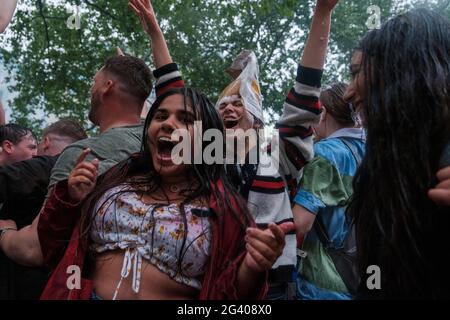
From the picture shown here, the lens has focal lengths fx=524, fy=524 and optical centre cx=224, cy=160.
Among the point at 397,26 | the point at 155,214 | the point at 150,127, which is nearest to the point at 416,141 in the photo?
the point at 397,26

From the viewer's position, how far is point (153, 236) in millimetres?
1916

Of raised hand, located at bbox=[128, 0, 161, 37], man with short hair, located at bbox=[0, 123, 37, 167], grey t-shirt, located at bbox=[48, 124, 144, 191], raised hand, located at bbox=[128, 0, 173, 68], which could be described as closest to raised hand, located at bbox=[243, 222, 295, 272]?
grey t-shirt, located at bbox=[48, 124, 144, 191]

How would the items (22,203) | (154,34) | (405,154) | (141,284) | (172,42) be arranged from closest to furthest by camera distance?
(405,154)
(141,284)
(154,34)
(22,203)
(172,42)

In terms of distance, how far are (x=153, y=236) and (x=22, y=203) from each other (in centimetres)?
125

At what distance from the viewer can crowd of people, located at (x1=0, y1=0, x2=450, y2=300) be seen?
1538mm

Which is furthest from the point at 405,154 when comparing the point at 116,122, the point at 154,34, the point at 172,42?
the point at 172,42

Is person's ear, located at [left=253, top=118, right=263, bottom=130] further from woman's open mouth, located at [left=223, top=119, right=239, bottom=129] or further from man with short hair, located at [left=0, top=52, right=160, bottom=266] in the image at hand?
man with short hair, located at [left=0, top=52, right=160, bottom=266]

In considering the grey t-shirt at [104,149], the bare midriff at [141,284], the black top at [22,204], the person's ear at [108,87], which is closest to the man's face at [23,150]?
the black top at [22,204]

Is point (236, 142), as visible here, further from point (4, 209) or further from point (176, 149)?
point (4, 209)

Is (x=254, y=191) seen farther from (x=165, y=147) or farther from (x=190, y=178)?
(x=165, y=147)

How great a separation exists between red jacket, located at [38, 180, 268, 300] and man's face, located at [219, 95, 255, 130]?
0.73 m

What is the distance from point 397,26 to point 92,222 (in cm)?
128

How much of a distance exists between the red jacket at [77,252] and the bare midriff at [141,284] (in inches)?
2.2

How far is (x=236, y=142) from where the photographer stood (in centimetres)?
257
